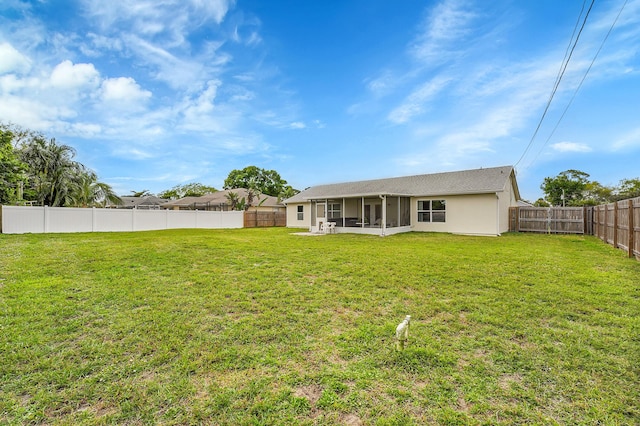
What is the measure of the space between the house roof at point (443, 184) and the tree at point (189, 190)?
36.9 m

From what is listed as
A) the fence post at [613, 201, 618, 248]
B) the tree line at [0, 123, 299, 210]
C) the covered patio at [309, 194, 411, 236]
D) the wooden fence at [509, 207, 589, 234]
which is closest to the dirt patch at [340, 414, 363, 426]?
the fence post at [613, 201, 618, 248]

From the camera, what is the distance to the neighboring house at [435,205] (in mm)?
14789

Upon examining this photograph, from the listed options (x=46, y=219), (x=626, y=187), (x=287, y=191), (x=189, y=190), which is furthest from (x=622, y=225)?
(x=189, y=190)


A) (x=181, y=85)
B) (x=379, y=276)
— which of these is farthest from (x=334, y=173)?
(x=379, y=276)

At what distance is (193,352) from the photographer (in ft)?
9.37

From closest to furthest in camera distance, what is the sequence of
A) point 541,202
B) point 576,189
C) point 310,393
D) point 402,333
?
point 310,393 < point 402,333 < point 576,189 < point 541,202

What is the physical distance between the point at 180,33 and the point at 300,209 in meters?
14.2

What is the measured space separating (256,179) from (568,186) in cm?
4256

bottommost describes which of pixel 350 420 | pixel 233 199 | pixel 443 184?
pixel 350 420

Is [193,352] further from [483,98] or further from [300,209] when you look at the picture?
[300,209]

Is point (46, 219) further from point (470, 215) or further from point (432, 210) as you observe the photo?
point (470, 215)

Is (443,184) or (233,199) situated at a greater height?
(443,184)

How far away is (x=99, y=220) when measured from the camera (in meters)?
16.0

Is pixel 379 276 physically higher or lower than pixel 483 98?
lower
